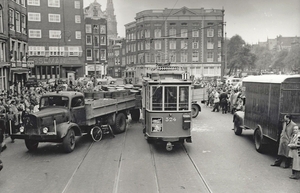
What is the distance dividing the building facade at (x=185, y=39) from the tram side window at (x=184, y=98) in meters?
56.4

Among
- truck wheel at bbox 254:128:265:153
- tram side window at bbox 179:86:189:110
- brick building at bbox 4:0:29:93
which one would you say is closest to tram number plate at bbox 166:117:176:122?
tram side window at bbox 179:86:189:110

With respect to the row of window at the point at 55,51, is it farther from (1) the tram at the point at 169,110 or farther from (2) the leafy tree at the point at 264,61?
(2) the leafy tree at the point at 264,61

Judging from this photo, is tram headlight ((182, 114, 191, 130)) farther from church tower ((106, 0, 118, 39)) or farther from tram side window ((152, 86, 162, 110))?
church tower ((106, 0, 118, 39))

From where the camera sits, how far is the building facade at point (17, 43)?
28.4 metres

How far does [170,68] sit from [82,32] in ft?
143

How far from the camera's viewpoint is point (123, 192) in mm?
7277

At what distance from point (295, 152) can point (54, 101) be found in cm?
866

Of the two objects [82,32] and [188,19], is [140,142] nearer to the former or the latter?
[82,32]

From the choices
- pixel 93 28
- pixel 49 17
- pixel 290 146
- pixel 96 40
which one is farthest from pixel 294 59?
pixel 290 146

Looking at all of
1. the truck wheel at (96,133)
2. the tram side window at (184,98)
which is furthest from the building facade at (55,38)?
the tram side window at (184,98)

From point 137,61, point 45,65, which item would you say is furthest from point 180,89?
point 137,61

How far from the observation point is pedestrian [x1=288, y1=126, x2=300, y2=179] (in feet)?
27.0

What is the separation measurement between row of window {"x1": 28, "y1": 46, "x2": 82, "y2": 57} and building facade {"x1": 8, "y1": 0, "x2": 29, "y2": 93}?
20.8 meters

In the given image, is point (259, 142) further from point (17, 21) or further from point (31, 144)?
point (17, 21)
